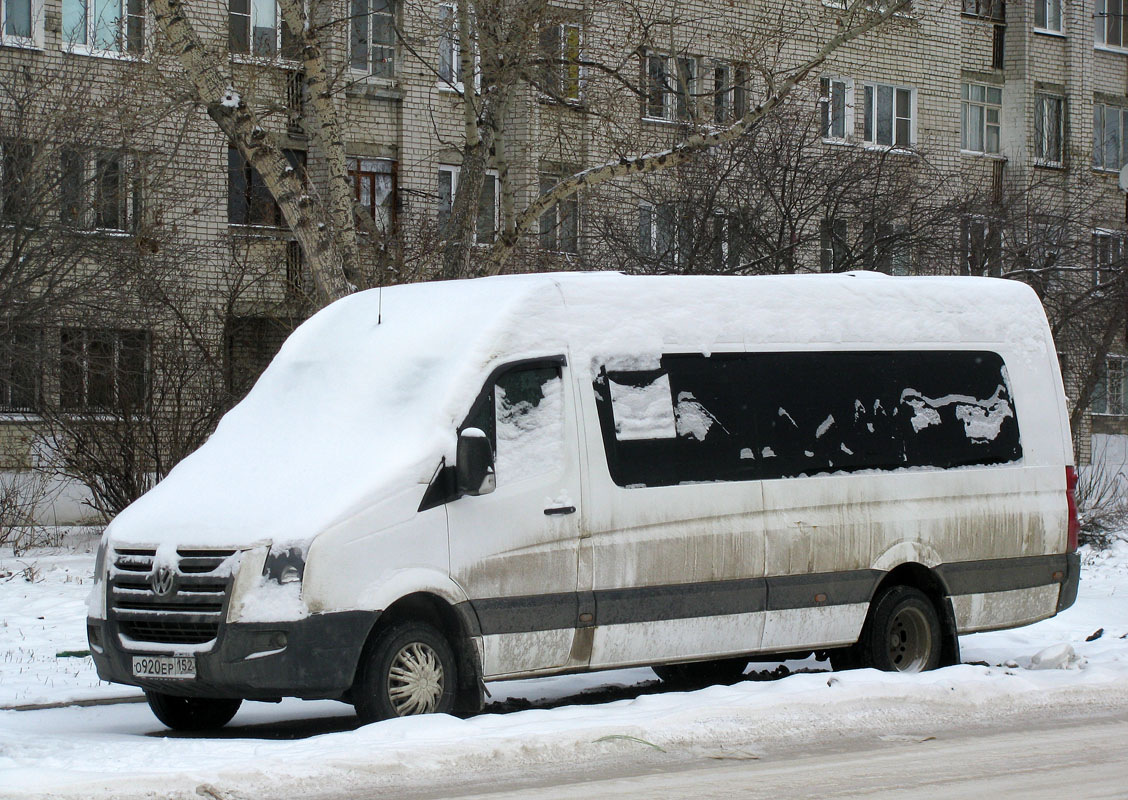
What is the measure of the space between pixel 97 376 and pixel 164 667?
470 inches

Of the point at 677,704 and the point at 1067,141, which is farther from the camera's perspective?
the point at 1067,141

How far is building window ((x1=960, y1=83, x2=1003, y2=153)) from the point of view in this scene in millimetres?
43500

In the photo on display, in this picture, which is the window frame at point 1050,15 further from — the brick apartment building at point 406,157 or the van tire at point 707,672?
the van tire at point 707,672

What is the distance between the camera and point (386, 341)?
9500 millimetres

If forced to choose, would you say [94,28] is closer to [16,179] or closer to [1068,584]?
[16,179]

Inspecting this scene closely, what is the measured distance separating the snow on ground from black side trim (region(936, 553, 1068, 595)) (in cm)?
50

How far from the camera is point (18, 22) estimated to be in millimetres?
28719

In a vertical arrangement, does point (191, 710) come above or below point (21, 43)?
below

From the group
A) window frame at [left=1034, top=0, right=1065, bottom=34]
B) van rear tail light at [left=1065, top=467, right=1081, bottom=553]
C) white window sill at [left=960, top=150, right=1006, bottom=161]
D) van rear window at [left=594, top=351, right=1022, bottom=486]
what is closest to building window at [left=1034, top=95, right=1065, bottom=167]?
white window sill at [left=960, top=150, right=1006, bottom=161]

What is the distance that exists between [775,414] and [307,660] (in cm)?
337

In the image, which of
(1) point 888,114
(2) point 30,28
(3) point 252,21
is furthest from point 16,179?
(1) point 888,114

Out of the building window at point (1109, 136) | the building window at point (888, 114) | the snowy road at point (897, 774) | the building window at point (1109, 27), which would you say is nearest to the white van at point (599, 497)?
the snowy road at point (897, 774)

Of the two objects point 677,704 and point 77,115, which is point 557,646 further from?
point 77,115

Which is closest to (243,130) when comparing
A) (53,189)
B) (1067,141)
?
(53,189)
